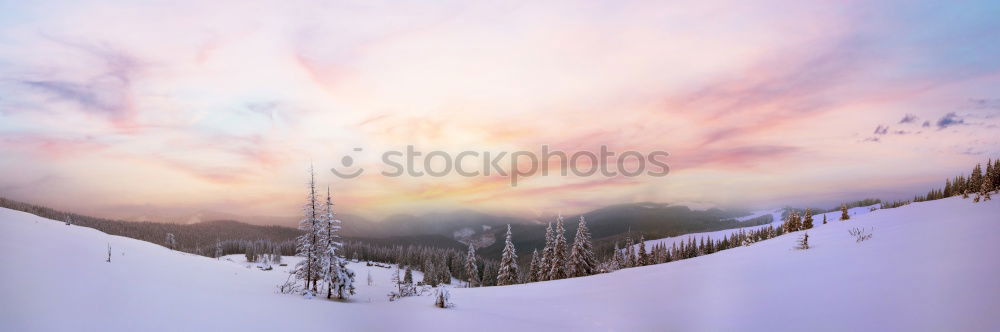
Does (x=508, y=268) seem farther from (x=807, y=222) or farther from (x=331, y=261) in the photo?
(x=807, y=222)

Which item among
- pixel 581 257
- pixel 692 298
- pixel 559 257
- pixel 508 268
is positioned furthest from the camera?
pixel 508 268

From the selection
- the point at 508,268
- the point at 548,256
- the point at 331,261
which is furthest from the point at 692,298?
the point at 508,268

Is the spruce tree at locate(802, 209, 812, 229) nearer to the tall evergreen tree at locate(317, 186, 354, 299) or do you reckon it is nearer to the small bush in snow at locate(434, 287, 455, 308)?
the small bush in snow at locate(434, 287, 455, 308)

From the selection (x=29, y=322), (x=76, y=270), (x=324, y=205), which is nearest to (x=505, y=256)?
(x=324, y=205)

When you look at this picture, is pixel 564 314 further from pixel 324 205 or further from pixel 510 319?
pixel 324 205

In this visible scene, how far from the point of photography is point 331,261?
1195 inches

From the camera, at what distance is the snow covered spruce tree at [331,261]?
30219 millimetres

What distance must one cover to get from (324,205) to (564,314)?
22579mm

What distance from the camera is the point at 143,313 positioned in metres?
8.91

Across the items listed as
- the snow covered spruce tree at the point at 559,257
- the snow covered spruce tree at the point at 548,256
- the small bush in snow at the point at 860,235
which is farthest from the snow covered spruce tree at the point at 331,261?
the small bush in snow at the point at 860,235

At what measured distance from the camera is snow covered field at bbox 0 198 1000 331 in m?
7.64

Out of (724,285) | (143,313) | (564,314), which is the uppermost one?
(143,313)

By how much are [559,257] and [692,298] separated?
33.3m

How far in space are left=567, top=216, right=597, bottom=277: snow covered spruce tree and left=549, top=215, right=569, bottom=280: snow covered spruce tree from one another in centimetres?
91
